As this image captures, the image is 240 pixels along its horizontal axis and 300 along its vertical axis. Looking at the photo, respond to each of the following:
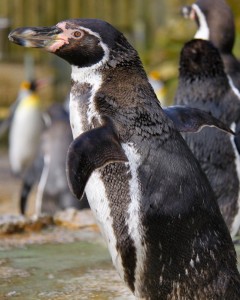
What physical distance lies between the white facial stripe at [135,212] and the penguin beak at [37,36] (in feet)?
1.64

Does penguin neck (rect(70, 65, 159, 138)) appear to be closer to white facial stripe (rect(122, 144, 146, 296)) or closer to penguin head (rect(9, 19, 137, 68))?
penguin head (rect(9, 19, 137, 68))

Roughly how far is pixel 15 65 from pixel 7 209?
373 inches

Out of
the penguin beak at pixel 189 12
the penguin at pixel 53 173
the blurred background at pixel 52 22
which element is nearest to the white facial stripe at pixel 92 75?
the penguin beak at pixel 189 12

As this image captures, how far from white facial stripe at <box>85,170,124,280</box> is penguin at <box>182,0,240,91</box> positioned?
2.29 m

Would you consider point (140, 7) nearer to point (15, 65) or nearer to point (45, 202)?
point (15, 65)

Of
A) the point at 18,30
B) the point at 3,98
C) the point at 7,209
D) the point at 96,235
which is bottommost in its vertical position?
the point at 3,98

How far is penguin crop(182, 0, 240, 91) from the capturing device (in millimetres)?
5270

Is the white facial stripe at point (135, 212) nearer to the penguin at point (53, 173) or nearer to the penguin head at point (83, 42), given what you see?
the penguin head at point (83, 42)

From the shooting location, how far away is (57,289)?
3.46 metres

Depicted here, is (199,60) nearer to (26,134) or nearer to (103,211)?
(103,211)

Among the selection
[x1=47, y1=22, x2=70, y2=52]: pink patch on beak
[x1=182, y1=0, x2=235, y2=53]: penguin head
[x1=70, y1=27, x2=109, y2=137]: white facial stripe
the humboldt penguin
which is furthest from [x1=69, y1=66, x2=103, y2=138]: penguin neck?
[x1=182, y1=0, x2=235, y2=53]: penguin head

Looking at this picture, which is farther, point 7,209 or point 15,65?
point 15,65

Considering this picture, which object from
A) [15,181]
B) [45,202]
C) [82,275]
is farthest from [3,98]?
[82,275]

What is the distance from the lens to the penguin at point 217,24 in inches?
207
